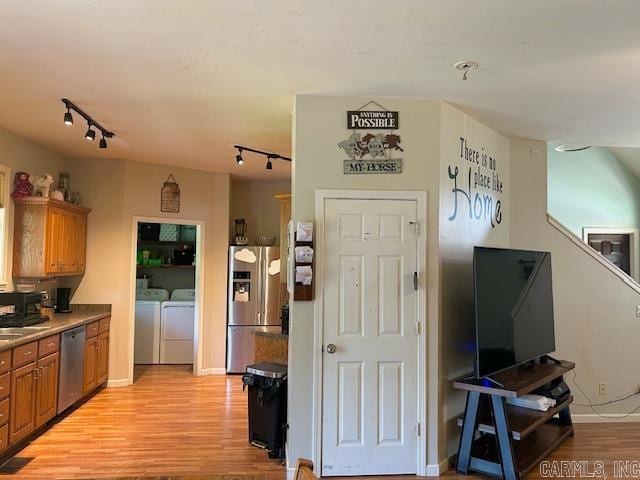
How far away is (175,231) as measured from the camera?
23.9 feet

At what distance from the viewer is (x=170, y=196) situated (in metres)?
5.94

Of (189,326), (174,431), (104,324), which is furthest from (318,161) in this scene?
(189,326)

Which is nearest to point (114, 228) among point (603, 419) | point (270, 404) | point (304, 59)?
point (270, 404)

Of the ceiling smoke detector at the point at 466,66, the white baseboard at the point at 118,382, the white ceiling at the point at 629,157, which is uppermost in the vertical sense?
the white ceiling at the point at 629,157

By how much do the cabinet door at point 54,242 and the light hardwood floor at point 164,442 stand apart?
58.2 inches

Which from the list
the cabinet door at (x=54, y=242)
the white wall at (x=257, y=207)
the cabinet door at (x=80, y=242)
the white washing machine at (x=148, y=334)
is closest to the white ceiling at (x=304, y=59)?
the cabinet door at (x=54, y=242)

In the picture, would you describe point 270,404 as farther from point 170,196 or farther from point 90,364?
point 170,196

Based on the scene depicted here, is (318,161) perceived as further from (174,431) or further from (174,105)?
(174,431)

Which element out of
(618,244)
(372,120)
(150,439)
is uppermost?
(372,120)

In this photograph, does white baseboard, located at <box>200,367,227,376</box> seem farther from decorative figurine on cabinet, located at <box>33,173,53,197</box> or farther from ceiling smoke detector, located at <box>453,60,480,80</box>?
ceiling smoke detector, located at <box>453,60,480,80</box>

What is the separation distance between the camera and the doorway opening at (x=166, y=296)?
20.1 feet

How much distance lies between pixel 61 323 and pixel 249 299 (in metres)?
2.36

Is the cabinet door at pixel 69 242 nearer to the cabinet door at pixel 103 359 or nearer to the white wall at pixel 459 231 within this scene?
the cabinet door at pixel 103 359

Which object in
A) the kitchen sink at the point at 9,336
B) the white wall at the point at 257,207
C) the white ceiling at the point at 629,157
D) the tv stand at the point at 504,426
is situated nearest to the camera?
the tv stand at the point at 504,426
